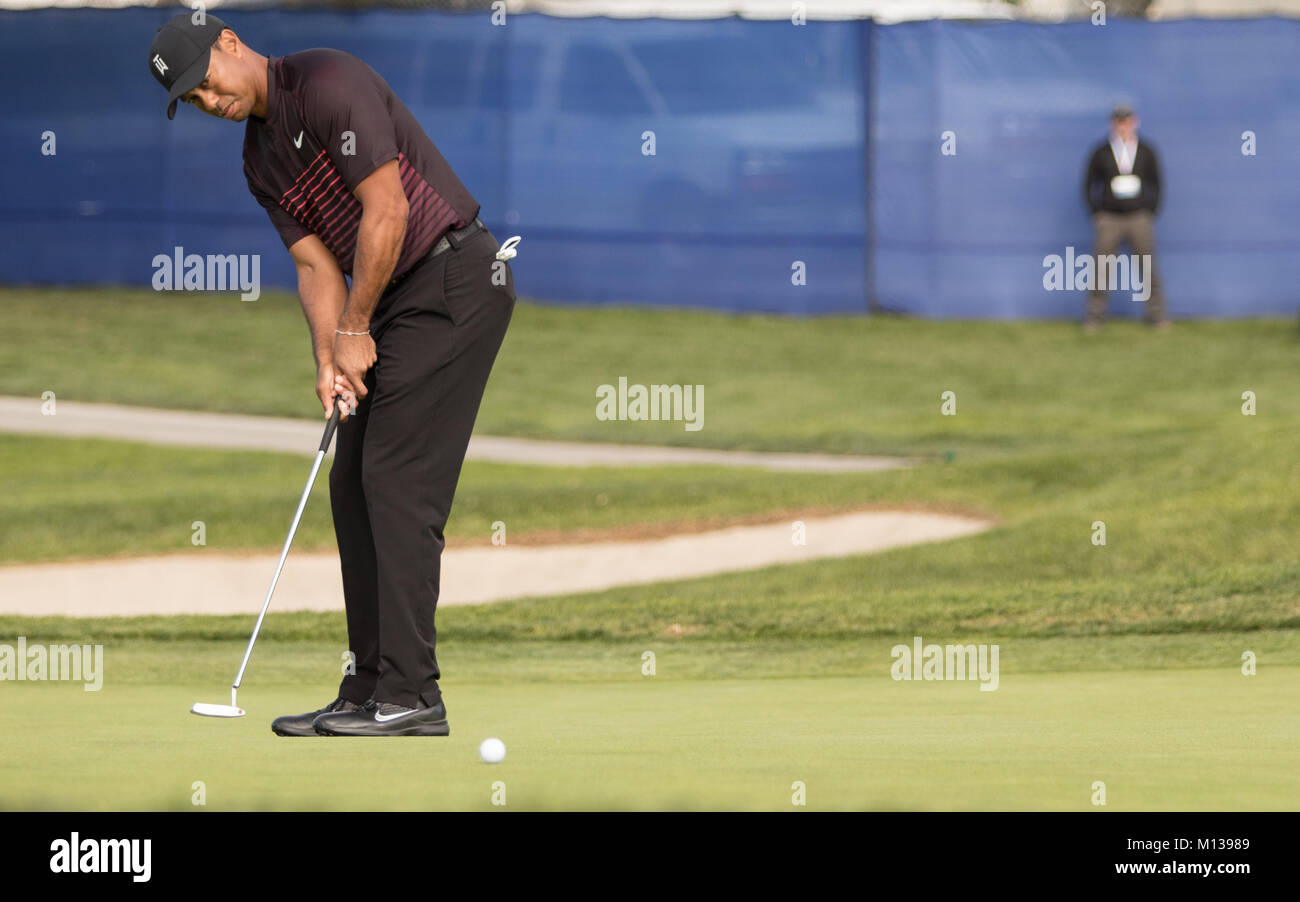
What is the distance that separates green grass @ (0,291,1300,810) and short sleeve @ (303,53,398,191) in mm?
1563

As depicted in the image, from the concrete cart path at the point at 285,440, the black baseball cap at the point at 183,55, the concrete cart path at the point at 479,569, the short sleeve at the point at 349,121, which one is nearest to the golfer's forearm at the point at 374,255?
the short sleeve at the point at 349,121

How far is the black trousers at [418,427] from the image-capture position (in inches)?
219

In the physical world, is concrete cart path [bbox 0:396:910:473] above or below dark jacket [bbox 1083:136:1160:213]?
below

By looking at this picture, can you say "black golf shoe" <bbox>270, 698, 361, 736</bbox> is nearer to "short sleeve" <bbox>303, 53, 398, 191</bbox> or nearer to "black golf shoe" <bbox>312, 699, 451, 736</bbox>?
"black golf shoe" <bbox>312, 699, 451, 736</bbox>

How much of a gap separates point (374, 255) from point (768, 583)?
22.4 feet

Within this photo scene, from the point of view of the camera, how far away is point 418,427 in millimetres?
5570

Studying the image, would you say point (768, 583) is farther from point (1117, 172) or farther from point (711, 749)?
point (1117, 172)

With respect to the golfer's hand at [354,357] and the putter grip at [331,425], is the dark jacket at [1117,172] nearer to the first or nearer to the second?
Result: the putter grip at [331,425]

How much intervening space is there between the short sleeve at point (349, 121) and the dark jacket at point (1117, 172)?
17.4 m

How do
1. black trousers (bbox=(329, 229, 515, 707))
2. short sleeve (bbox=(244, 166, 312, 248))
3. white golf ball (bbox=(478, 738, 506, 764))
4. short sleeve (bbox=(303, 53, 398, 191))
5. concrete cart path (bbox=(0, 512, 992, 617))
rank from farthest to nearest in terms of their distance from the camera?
concrete cart path (bbox=(0, 512, 992, 617)) < short sleeve (bbox=(244, 166, 312, 248)) < black trousers (bbox=(329, 229, 515, 707)) < short sleeve (bbox=(303, 53, 398, 191)) < white golf ball (bbox=(478, 738, 506, 764))

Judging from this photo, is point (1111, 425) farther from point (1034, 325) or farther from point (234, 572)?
point (234, 572)

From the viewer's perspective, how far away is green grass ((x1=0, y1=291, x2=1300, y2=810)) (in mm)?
4637

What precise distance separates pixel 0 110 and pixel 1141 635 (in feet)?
61.8

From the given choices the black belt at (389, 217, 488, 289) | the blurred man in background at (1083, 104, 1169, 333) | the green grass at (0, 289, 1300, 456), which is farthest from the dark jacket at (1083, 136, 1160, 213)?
the black belt at (389, 217, 488, 289)
